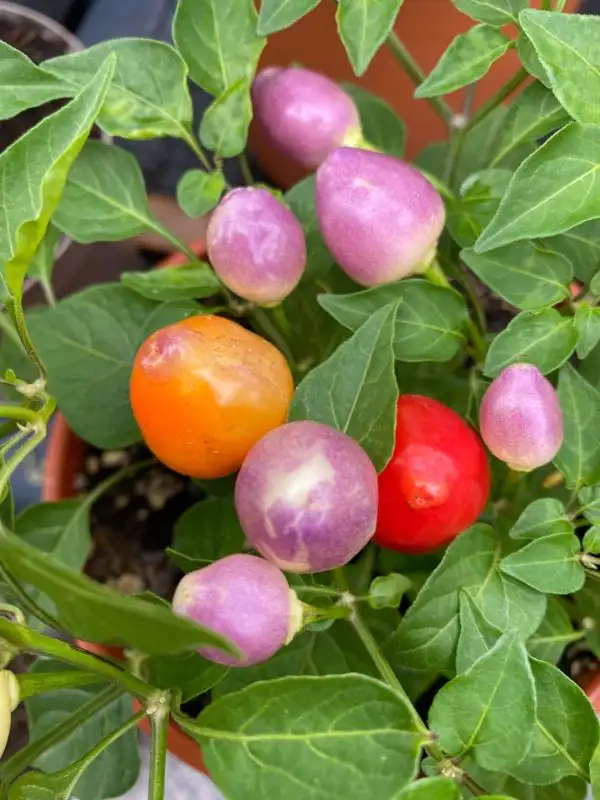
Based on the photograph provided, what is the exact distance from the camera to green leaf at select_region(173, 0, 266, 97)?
34cm

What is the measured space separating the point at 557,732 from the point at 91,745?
200 millimetres

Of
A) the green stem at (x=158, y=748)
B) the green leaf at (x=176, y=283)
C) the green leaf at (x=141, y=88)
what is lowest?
the green stem at (x=158, y=748)

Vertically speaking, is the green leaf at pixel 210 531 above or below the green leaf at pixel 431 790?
below

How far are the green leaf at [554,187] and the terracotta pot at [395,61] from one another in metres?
0.23

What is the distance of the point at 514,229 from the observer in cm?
28

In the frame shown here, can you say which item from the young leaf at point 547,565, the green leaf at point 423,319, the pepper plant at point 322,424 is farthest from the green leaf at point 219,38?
the young leaf at point 547,565

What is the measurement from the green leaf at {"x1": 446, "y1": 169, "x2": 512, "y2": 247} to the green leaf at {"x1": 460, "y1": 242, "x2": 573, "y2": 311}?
15 millimetres

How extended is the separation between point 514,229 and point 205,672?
18cm

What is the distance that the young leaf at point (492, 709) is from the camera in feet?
0.86

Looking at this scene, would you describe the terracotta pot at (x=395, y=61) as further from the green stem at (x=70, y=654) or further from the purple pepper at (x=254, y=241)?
the green stem at (x=70, y=654)

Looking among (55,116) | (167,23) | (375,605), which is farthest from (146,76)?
(167,23)

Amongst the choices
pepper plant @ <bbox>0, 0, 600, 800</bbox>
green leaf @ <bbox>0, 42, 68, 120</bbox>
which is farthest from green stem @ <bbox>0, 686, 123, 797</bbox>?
green leaf @ <bbox>0, 42, 68, 120</bbox>

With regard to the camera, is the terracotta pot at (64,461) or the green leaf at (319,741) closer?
the green leaf at (319,741)

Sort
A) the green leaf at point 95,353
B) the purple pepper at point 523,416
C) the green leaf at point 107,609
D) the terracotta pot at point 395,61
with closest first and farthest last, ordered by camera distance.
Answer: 1. the green leaf at point 107,609
2. the purple pepper at point 523,416
3. the green leaf at point 95,353
4. the terracotta pot at point 395,61
